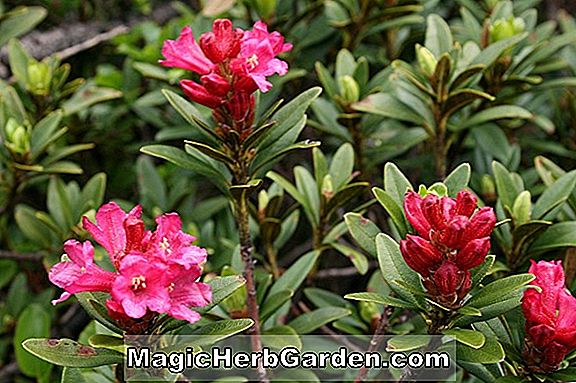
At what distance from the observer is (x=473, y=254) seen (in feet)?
3.50

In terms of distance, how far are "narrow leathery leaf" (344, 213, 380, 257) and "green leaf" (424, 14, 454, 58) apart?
0.58 m

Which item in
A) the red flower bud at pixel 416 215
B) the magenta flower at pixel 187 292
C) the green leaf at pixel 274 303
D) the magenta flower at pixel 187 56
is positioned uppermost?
the magenta flower at pixel 187 56

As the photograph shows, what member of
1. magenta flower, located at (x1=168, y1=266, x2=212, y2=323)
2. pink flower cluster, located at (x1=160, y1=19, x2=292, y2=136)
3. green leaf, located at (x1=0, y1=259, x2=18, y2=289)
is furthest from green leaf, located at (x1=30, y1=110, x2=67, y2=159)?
magenta flower, located at (x1=168, y1=266, x2=212, y2=323)

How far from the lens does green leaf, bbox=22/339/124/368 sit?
1.12 meters

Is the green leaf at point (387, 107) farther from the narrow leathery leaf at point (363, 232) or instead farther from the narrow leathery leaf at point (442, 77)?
the narrow leathery leaf at point (363, 232)

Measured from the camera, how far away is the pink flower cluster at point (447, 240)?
107 centimetres

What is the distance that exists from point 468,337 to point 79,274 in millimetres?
554

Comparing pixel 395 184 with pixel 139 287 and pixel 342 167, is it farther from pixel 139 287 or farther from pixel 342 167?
pixel 139 287

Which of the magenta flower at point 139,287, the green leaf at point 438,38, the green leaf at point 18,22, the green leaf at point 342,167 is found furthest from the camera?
the green leaf at point 18,22

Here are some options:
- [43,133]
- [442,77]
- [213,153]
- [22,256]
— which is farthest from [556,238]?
[22,256]

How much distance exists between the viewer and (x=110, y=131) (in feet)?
7.30

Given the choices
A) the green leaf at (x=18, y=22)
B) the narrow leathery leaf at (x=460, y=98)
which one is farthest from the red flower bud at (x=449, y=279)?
the green leaf at (x=18, y=22)

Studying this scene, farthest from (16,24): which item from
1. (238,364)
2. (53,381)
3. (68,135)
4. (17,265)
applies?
(238,364)

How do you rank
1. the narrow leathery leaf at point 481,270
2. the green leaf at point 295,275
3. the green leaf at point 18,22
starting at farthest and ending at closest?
the green leaf at point 18,22 → the green leaf at point 295,275 → the narrow leathery leaf at point 481,270
